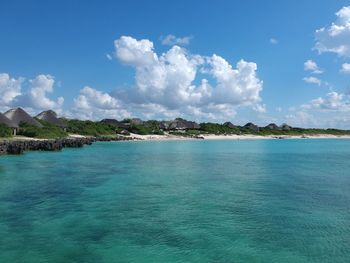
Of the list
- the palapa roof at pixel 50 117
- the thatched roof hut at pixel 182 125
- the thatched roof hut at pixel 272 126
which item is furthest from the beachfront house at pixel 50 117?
the thatched roof hut at pixel 272 126

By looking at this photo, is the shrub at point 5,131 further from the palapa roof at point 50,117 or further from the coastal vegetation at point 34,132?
the palapa roof at point 50,117

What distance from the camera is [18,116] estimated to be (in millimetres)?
59062

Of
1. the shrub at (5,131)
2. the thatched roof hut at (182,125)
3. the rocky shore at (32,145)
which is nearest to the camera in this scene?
the rocky shore at (32,145)

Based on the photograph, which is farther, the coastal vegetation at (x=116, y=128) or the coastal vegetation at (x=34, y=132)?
the coastal vegetation at (x=116, y=128)

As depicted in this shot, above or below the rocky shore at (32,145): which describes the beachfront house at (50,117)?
above

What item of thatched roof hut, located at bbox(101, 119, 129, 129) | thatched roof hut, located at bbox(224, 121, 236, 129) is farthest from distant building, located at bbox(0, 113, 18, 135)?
thatched roof hut, located at bbox(224, 121, 236, 129)

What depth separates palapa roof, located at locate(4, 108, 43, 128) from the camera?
2259 inches

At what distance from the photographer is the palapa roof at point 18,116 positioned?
188 ft

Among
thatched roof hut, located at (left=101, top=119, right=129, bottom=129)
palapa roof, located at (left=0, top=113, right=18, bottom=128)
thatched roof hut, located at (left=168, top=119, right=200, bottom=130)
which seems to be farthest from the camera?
thatched roof hut, located at (left=168, top=119, right=200, bottom=130)

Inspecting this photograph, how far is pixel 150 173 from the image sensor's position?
2623 cm

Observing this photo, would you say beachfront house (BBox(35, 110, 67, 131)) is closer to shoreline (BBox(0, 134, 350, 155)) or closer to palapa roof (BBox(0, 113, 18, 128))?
shoreline (BBox(0, 134, 350, 155))

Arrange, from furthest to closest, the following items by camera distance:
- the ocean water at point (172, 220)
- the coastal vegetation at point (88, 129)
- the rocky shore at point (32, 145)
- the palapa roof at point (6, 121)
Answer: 1. the coastal vegetation at point (88, 129)
2. the palapa roof at point (6, 121)
3. the rocky shore at point (32, 145)
4. the ocean water at point (172, 220)

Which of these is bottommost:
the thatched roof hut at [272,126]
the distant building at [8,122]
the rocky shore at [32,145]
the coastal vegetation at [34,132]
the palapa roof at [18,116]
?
the rocky shore at [32,145]

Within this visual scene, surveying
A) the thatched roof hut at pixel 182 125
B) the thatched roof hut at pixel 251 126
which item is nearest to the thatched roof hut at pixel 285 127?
the thatched roof hut at pixel 251 126
